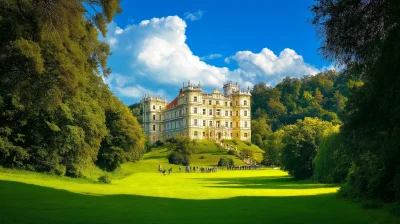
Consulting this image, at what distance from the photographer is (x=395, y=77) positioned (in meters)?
7.49

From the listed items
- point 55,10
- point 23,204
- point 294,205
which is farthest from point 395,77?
point 23,204

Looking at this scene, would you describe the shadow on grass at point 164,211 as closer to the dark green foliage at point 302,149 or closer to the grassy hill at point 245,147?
the dark green foliage at point 302,149

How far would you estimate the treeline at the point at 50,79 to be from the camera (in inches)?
384

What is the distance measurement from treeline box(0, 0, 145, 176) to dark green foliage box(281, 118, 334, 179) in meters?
12.7

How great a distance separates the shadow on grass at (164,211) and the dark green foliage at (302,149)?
46.6ft

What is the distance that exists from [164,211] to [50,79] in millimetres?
4736

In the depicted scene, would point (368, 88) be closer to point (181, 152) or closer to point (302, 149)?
point (302, 149)

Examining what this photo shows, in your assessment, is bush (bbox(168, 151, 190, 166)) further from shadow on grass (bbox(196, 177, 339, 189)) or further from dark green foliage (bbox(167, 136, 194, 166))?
shadow on grass (bbox(196, 177, 339, 189))

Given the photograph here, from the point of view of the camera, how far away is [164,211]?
10.4 metres

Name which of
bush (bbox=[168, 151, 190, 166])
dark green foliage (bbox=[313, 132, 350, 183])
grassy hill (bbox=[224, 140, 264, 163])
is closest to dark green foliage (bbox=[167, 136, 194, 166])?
bush (bbox=[168, 151, 190, 166])

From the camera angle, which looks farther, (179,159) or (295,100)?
(295,100)

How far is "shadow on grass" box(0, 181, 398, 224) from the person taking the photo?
8828mm

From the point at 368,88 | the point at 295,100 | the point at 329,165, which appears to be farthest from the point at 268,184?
the point at 295,100

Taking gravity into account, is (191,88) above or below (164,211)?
above
